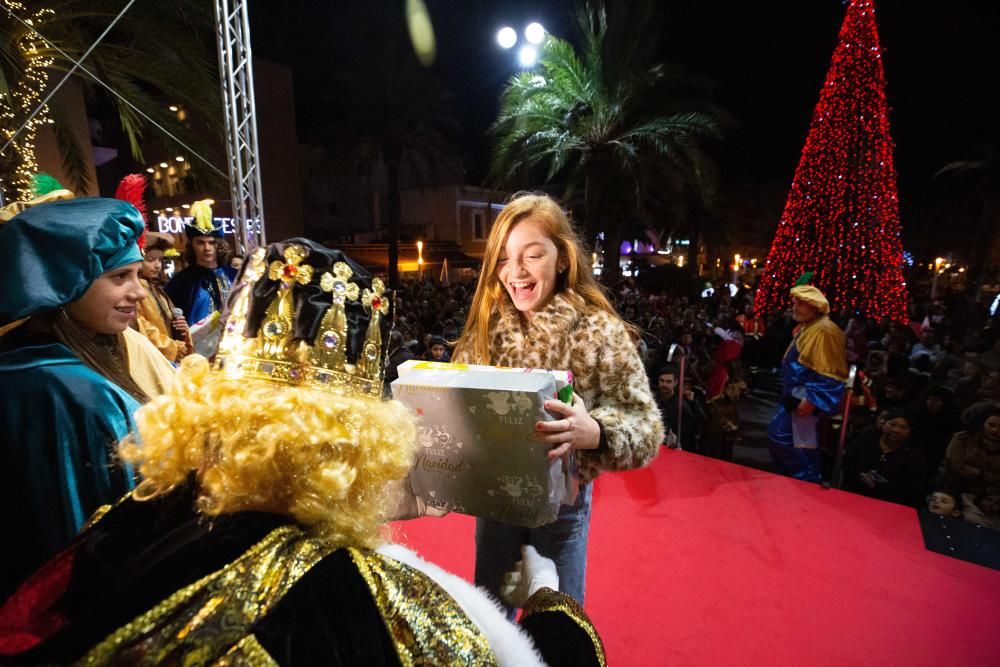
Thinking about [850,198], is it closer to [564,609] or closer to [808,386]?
[808,386]

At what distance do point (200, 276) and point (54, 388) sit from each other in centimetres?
383

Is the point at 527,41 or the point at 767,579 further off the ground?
the point at 527,41

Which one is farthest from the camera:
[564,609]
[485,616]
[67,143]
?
[67,143]

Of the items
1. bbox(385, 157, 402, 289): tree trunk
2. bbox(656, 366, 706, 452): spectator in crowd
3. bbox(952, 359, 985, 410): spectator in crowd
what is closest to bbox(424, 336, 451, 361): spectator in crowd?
bbox(656, 366, 706, 452): spectator in crowd

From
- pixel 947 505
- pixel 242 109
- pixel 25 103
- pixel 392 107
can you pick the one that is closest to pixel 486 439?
pixel 947 505

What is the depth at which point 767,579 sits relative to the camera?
2.89m

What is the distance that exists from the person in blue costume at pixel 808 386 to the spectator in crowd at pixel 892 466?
14.5 inches

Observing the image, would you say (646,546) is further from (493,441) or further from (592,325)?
(493,441)

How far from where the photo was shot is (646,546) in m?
3.24

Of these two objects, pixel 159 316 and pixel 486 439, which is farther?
pixel 159 316

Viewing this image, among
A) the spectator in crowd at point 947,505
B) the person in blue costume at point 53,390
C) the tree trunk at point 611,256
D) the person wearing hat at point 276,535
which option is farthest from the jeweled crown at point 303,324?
the tree trunk at point 611,256

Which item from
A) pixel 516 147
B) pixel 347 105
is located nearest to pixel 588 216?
pixel 516 147

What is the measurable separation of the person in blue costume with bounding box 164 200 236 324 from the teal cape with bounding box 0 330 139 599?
3431mm

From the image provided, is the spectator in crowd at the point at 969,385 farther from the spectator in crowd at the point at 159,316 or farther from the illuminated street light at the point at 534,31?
the illuminated street light at the point at 534,31
